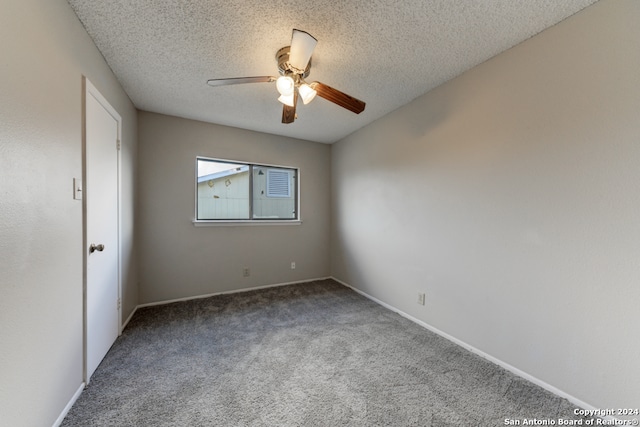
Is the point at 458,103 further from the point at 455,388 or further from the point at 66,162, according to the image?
the point at 66,162

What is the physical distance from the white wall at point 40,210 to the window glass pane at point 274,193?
2.22 metres

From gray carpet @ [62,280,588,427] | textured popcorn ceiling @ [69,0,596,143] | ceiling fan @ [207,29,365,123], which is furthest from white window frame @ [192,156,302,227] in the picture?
ceiling fan @ [207,29,365,123]

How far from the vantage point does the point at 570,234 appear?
1.49 metres

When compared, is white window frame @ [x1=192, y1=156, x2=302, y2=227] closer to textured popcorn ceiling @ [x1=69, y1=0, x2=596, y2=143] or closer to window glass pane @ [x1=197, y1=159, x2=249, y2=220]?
window glass pane @ [x1=197, y1=159, x2=249, y2=220]

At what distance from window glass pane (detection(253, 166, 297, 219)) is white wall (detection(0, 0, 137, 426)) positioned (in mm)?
2221

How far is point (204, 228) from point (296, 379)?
234 cm

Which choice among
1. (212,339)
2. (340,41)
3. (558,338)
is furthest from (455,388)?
(340,41)

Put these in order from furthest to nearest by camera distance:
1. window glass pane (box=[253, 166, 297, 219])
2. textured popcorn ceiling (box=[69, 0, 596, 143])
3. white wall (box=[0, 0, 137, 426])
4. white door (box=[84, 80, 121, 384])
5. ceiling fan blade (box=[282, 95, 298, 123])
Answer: window glass pane (box=[253, 166, 297, 219]), ceiling fan blade (box=[282, 95, 298, 123]), white door (box=[84, 80, 121, 384]), textured popcorn ceiling (box=[69, 0, 596, 143]), white wall (box=[0, 0, 137, 426])

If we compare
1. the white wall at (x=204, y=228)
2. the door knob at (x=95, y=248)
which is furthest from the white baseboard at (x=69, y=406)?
the white wall at (x=204, y=228)

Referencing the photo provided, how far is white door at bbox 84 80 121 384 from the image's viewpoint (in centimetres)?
162

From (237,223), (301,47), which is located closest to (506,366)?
(301,47)

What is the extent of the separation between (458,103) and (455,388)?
2272mm

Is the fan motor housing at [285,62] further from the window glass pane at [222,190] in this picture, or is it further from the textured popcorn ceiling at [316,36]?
the window glass pane at [222,190]

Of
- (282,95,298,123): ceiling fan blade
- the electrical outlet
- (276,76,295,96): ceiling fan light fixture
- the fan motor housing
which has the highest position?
the fan motor housing
